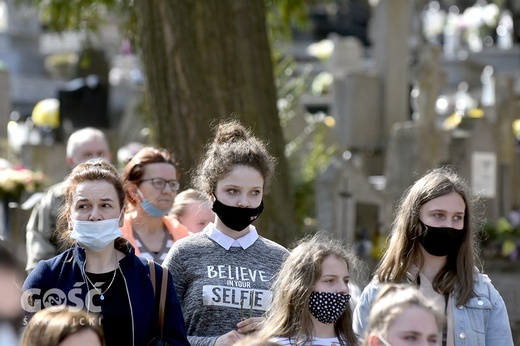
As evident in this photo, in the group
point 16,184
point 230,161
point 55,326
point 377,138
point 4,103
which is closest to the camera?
point 55,326

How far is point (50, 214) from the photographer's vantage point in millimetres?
6586

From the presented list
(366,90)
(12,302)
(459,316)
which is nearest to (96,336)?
(12,302)

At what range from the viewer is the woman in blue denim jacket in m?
4.81

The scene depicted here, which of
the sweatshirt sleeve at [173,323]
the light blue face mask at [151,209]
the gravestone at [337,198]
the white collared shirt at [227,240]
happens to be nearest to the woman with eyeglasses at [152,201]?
the light blue face mask at [151,209]

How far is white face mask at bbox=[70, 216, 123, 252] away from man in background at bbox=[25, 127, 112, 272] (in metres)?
1.28

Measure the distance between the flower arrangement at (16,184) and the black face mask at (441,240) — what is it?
7.52m

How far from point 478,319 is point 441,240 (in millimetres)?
383

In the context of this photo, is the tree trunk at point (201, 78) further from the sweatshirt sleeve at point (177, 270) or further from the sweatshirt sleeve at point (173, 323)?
the sweatshirt sleeve at point (173, 323)

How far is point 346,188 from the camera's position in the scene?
12.0 m

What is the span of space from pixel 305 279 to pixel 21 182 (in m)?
7.50

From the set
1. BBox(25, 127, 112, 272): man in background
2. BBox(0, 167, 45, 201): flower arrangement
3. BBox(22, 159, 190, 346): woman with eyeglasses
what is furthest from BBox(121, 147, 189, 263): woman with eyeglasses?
BBox(0, 167, 45, 201): flower arrangement

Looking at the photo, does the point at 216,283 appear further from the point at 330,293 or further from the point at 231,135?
the point at 231,135

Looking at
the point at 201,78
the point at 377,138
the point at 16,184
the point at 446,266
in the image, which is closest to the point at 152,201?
the point at 446,266

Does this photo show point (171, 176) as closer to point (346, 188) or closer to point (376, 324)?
point (376, 324)
